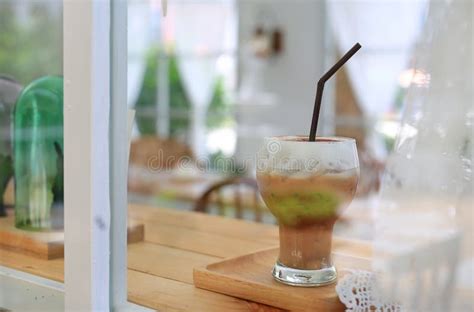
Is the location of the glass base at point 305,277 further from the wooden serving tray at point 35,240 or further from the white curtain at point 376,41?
the white curtain at point 376,41

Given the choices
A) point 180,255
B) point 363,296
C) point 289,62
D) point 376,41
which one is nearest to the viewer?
point 363,296

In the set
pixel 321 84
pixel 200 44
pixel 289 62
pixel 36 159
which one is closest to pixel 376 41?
pixel 289 62

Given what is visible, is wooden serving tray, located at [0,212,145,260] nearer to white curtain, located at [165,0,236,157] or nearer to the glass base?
the glass base

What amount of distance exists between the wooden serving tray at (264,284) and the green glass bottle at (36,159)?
27 centimetres

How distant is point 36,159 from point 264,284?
458 mm

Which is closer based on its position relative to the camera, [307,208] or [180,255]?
[307,208]

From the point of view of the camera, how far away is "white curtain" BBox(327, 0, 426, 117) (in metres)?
3.69

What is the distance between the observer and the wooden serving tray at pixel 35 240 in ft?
2.99

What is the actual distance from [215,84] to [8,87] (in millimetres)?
3705

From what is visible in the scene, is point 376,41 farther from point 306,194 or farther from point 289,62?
point 306,194

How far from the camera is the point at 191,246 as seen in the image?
39.7 inches

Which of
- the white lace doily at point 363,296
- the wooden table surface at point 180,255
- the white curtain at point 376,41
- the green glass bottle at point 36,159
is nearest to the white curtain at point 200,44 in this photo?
the white curtain at point 376,41

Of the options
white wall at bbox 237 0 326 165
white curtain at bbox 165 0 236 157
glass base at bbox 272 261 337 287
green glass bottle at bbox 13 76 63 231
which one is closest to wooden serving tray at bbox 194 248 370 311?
glass base at bbox 272 261 337 287

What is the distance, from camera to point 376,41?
3.80m
